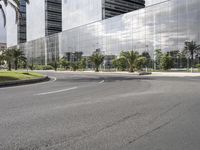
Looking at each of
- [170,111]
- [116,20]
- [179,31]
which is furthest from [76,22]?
[170,111]

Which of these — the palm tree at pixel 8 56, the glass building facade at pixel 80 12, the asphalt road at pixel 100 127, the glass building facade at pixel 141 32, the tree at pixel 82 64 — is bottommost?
the asphalt road at pixel 100 127

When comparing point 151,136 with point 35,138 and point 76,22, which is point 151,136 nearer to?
point 35,138

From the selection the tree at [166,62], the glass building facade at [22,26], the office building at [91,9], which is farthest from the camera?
the glass building facade at [22,26]

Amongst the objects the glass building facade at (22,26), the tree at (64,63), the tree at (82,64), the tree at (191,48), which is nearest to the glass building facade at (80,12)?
the tree at (82,64)

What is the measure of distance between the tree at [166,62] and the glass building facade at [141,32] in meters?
9.46

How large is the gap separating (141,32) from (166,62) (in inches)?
848

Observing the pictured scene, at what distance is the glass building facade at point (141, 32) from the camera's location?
70.8 m

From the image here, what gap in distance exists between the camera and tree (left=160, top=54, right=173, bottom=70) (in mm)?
62000

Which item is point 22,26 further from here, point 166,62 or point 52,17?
point 166,62

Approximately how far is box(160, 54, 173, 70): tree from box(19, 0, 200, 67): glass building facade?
946cm

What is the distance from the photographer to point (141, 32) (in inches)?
3221

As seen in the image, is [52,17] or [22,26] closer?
[52,17]

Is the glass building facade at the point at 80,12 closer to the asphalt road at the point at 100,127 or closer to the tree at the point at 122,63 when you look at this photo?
the tree at the point at 122,63

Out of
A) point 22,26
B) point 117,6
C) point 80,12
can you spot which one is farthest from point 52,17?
point 117,6
